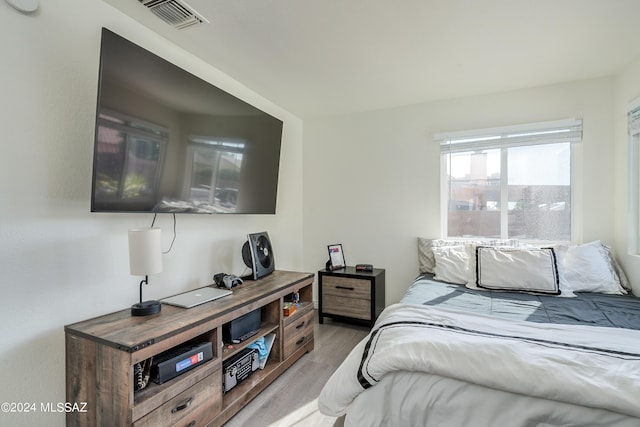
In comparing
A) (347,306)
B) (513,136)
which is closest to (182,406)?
(347,306)

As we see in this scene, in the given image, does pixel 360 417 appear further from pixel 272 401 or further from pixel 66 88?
pixel 66 88

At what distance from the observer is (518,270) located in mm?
2338

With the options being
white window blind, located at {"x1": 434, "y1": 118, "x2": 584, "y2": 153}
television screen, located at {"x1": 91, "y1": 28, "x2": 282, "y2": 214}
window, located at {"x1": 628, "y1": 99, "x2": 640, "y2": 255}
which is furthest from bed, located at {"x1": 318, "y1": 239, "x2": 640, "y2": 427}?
white window blind, located at {"x1": 434, "y1": 118, "x2": 584, "y2": 153}

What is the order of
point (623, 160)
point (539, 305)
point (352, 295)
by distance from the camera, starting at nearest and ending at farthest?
point (539, 305), point (623, 160), point (352, 295)

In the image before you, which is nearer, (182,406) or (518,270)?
(182,406)

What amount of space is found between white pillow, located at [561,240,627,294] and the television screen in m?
2.59

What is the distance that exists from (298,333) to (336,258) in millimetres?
1082

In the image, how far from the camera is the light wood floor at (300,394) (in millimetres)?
1747

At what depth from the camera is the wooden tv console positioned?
49.6 inches

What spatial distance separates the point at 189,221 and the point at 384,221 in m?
2.07

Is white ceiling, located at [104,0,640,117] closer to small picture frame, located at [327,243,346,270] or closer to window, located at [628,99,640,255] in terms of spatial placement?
window, located at [628,99,640,255]

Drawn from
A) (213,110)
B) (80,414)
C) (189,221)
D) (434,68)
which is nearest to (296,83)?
(213,110)

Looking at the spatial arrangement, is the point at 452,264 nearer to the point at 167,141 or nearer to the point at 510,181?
the point at 510,181

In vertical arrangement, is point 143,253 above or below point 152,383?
above
